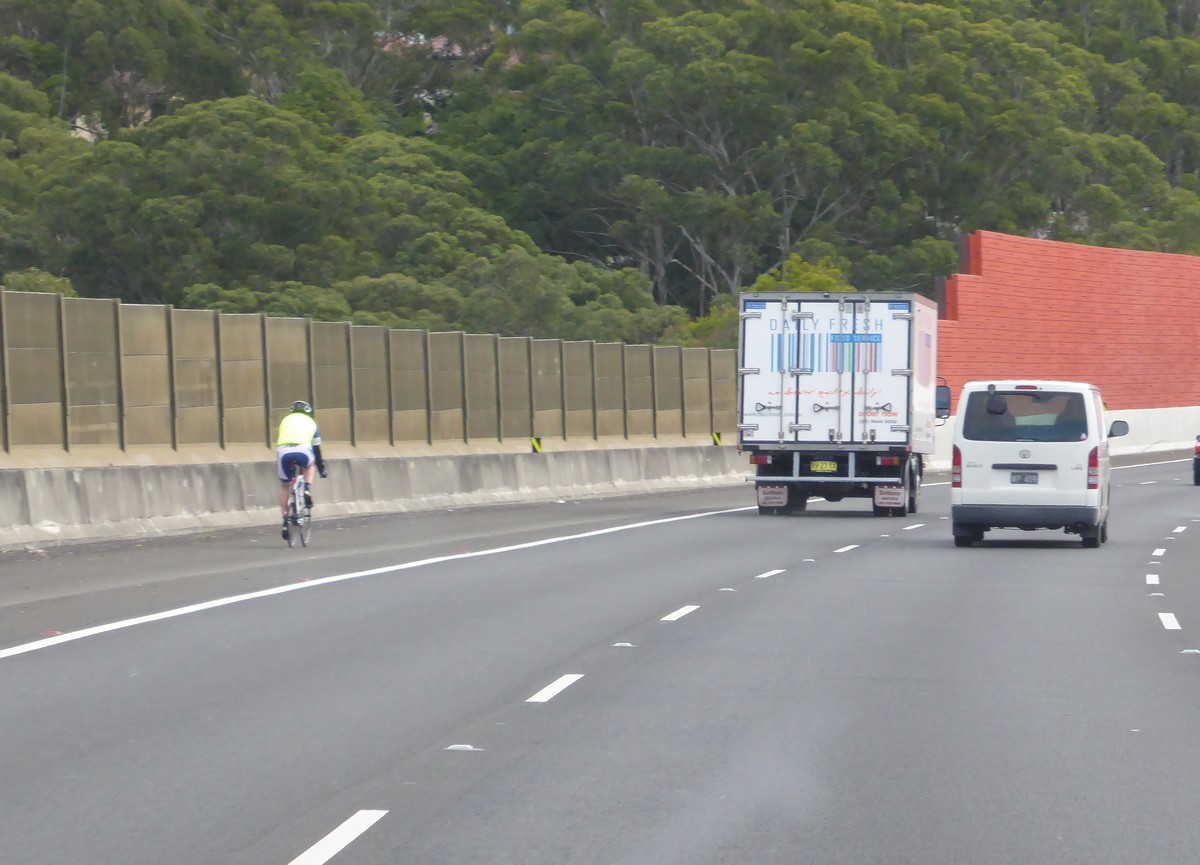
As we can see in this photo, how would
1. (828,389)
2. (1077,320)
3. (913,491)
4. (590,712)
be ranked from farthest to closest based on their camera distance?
(1077,320)
(913,491)
(828,389)
(590,712)

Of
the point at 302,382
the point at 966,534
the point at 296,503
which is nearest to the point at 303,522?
the point at 296,503

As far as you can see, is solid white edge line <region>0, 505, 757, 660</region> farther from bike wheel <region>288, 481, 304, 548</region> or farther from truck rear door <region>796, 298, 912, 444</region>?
truck rear door <region>796, 298, 912, 444</region>

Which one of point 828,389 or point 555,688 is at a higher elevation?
point 828,389

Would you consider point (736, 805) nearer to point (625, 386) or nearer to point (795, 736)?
point (795, 736)

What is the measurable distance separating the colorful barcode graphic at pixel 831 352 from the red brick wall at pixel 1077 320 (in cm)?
2770

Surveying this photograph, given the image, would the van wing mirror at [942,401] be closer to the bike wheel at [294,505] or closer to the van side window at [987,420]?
the van side window at [987,420]

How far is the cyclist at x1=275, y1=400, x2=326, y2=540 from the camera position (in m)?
23.5

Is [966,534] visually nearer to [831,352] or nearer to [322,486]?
[831,352]

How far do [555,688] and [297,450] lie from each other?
1201cm

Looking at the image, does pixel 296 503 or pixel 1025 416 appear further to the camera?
pixel 1025 416

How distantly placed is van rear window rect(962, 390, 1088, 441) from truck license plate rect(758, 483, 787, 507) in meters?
8.01

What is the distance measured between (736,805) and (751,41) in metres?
79.0

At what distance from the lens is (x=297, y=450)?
2350cm

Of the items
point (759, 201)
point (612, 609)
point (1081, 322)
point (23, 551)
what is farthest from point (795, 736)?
point (759, 201)
